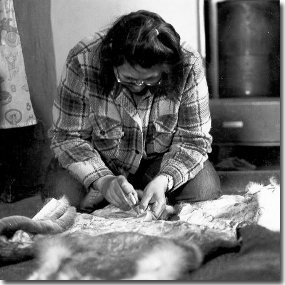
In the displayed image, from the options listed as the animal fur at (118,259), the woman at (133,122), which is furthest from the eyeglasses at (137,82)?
the animal fur at (118,259)

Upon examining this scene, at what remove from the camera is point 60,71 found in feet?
3.10

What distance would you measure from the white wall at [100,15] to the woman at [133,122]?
13mm

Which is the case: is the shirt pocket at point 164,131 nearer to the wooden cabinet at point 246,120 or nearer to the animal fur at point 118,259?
the wooden cabinet at point 246,120

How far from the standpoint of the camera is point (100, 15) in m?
0.90

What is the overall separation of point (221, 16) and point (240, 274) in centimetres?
42

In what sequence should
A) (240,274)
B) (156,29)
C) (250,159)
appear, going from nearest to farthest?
(240,274)
(156,29)
(250,159)

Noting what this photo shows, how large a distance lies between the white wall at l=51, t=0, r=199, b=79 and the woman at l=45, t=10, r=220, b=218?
0.01 m

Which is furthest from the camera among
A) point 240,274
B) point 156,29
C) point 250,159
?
point 250,159

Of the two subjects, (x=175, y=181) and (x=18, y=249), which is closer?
(x=18, y=249)

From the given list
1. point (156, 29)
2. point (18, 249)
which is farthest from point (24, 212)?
point (156, 29)

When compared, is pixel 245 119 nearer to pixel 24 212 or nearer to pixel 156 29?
pixel 156 29

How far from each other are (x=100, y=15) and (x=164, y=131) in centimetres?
23

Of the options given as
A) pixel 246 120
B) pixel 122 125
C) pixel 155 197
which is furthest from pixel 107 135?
pixel 246 120

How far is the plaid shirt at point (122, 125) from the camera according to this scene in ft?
3.12
